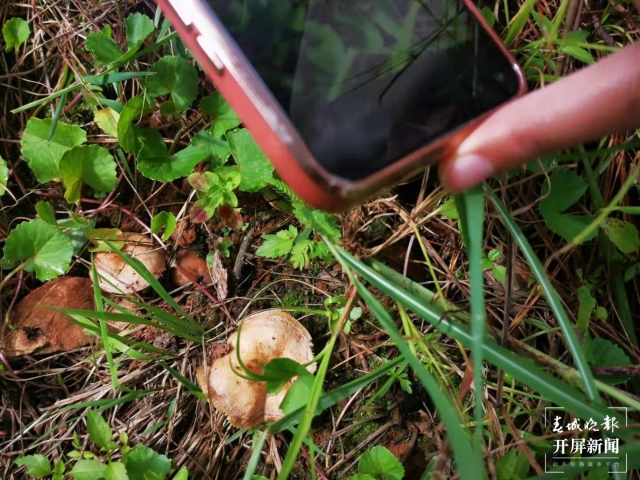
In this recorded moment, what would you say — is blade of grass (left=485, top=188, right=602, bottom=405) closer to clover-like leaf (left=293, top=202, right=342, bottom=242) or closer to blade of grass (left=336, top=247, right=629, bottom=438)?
blade of grass (left=336, top=247, right=629, bottom=438)

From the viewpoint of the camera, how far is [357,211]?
3.43 feet

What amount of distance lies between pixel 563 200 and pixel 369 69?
1.61 ft

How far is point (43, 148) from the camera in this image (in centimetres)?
110

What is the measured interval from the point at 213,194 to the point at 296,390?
1.48 ft

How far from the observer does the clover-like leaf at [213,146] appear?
109cm

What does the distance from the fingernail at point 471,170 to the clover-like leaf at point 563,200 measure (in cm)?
34

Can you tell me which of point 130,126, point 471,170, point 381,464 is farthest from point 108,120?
point 381,464

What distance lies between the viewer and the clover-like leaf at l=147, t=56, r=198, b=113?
3.56ft

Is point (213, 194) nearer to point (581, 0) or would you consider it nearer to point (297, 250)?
point (297, 250)

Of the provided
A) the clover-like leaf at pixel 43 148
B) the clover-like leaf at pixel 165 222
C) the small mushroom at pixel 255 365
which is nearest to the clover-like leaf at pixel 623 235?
the small mushroom at pixel 255 365

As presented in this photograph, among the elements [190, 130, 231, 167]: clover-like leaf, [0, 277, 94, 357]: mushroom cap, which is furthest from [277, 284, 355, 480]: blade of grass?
[0, 277, 94, 357]: mushroom cap

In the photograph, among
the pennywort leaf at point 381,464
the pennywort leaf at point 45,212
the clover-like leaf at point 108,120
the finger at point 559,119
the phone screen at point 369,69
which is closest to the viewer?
the finger at point 559,119

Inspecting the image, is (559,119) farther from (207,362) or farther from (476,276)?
(207,362)

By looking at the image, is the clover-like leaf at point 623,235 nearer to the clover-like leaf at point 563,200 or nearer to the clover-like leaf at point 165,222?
the clover-like leaf at point 563,200
